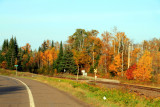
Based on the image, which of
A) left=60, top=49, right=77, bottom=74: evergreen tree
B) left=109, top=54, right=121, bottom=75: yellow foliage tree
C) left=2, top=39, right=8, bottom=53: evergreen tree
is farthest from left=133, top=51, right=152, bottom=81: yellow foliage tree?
left=2, top=39, right=8, bottom=53: evergreen tree

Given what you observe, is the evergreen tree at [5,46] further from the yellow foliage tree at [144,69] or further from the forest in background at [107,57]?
the yellow foliage tree at [144,69]

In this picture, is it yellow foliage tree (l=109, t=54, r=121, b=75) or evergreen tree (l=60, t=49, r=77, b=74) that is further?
evergreen tree (l=60, t=49, r=77, b=74)

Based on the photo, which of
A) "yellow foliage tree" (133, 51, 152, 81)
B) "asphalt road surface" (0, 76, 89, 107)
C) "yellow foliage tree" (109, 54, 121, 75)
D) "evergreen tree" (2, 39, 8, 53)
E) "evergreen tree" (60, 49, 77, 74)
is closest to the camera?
"asphalt road surface" (0, 76, 89, 107)

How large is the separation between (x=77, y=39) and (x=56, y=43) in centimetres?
3898

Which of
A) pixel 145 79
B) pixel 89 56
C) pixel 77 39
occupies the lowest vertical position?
pixel 145 79

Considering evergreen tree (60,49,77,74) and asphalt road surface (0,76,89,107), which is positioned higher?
evergreen tree (60,49,77,74)

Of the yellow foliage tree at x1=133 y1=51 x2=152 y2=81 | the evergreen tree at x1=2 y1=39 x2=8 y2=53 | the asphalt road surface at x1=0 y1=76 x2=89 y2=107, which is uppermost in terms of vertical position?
the evergreen tree at x1=2 y1=39 x2=8 y2=53

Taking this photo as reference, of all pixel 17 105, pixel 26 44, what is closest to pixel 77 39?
pixel 26 44

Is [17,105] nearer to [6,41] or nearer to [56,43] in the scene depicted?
[56,43]

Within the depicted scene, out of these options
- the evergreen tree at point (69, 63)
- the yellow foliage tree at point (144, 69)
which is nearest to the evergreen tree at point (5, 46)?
the evergreen tree at point (69, 63)

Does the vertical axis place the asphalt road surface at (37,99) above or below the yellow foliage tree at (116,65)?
below

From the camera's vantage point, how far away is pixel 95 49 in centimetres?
7462

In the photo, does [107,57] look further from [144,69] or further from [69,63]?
[144,69]

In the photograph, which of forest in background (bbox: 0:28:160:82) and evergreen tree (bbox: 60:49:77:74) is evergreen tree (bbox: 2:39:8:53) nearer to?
forest in background (bbox: 0:28:160:82)
